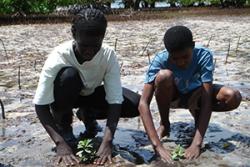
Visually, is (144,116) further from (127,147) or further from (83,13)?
(83,13)

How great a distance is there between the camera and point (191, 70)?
362 cm

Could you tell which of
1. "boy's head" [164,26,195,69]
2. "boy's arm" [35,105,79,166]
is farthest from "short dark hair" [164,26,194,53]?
"boy's arm" [35,105,79,166]

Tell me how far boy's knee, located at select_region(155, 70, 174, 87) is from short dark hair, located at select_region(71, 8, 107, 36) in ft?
1.89

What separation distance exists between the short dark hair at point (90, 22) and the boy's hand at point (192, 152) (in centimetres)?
99

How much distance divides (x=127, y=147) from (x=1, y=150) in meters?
0.94

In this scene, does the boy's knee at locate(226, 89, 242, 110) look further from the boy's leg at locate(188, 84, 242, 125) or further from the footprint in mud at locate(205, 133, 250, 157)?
the footprint in mud at locate(205, 133, 250, 157)


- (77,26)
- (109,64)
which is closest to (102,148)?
(109,64)

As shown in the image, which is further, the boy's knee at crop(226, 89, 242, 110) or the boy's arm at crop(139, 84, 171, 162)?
the boy's knee at crop(226, 89, 242, 110)

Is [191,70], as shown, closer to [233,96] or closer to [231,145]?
[233,96]

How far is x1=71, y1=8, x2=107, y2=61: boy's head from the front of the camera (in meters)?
3.17

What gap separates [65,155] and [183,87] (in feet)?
3.39

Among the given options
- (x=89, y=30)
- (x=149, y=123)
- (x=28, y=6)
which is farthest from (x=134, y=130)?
(x=28, y=6)

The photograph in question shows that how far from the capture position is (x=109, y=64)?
11.5 feet

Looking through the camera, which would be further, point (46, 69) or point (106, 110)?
point (106, 110)
